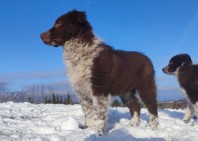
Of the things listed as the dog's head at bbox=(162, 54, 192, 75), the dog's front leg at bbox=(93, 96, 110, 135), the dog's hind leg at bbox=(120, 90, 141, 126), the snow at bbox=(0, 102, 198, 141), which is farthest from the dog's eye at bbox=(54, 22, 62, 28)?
the dog's head at bbox=(162, 54, 192, 75)

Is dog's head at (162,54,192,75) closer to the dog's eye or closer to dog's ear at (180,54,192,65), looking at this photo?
dog's ear at (180,54,192,65)

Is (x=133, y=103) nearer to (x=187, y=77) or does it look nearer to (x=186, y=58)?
(x=187, y=77)

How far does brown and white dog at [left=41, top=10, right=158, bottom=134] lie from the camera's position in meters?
8.34

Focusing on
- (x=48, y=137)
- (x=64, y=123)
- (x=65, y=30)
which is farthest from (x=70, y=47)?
(x=48, y=137)

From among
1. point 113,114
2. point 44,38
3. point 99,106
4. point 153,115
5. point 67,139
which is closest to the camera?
point 67,139

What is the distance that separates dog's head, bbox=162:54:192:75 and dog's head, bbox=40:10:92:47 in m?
4.81

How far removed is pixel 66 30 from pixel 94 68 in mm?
1175

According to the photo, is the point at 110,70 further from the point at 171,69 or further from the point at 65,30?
the point at 171,69

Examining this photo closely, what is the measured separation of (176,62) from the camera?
1278 cm

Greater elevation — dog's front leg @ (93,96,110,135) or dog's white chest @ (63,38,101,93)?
dog's white chest @ (63,38,101,93)

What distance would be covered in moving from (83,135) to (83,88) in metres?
1.31

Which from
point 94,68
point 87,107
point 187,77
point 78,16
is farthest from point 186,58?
point 94,68

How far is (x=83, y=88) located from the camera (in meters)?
8.52

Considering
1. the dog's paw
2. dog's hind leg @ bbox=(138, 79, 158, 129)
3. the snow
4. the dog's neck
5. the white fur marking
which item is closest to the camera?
the snow
